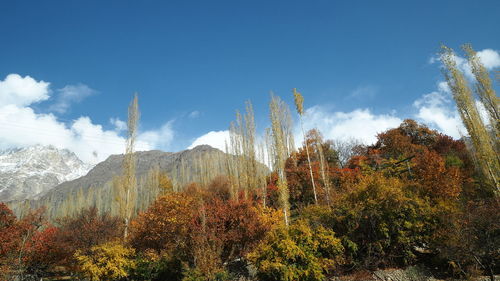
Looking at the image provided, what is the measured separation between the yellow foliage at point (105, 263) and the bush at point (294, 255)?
6248 mm

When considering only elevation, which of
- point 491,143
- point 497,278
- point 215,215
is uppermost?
point 491,143

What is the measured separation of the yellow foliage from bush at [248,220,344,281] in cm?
625

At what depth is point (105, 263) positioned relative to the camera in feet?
41.1

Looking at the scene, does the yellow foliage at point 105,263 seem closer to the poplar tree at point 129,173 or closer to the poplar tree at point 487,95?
the poplar tree at point 129,173

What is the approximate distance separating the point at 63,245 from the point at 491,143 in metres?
26.3

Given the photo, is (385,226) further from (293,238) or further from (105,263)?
(105,263)

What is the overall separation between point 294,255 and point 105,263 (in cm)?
870

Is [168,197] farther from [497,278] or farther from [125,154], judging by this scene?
[497,278]

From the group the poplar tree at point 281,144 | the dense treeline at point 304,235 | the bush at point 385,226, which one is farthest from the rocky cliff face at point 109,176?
the bush at point 385,226

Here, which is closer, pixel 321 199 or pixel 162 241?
pixel 162 241

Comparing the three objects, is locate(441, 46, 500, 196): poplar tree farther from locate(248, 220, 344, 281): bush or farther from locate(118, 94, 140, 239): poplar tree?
locate(118, 94, 140, 239): poplar tree

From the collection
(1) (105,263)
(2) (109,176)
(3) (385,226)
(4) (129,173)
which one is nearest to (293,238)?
(3) (385,226)

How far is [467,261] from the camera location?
35.1 ft

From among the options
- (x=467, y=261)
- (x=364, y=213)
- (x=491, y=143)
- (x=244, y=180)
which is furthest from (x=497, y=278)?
(x=244, y=180)
